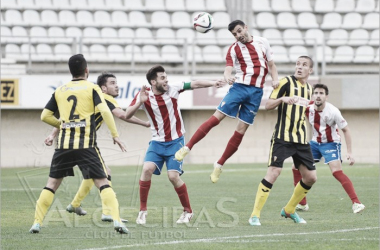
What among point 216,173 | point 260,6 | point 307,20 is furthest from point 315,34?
point 216,173

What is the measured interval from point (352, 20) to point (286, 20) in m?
2.36

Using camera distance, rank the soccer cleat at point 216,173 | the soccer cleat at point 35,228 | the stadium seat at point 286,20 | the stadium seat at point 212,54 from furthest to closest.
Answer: the stadium seat at point 286,20, the stadium seat at point 212,54, the soccer cleat at point 216,173, the soccer cleat at point 35,228

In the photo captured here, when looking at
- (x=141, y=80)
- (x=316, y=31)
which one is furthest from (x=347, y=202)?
(x=316, y=31)

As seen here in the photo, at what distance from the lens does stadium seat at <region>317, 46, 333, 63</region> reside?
77.4ft

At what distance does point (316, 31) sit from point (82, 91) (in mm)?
18975

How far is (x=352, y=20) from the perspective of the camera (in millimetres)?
26562

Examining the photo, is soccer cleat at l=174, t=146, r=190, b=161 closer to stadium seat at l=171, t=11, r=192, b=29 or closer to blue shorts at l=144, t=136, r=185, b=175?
blue shorts at l=144, t=136, r=185, b=175

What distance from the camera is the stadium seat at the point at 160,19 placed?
83.6ft

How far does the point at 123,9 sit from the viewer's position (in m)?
25.6

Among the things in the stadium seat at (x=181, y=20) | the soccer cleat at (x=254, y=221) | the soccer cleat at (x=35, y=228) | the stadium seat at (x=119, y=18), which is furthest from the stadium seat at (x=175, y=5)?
the soccer cleat at (x=35, y=228)

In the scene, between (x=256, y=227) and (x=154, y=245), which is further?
(x=256, y=227)

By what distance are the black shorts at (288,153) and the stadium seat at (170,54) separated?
14.8 meters

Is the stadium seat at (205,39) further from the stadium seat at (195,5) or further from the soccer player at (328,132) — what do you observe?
the soccer player at (328,132)

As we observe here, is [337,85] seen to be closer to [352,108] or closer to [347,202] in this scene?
[352,108]
